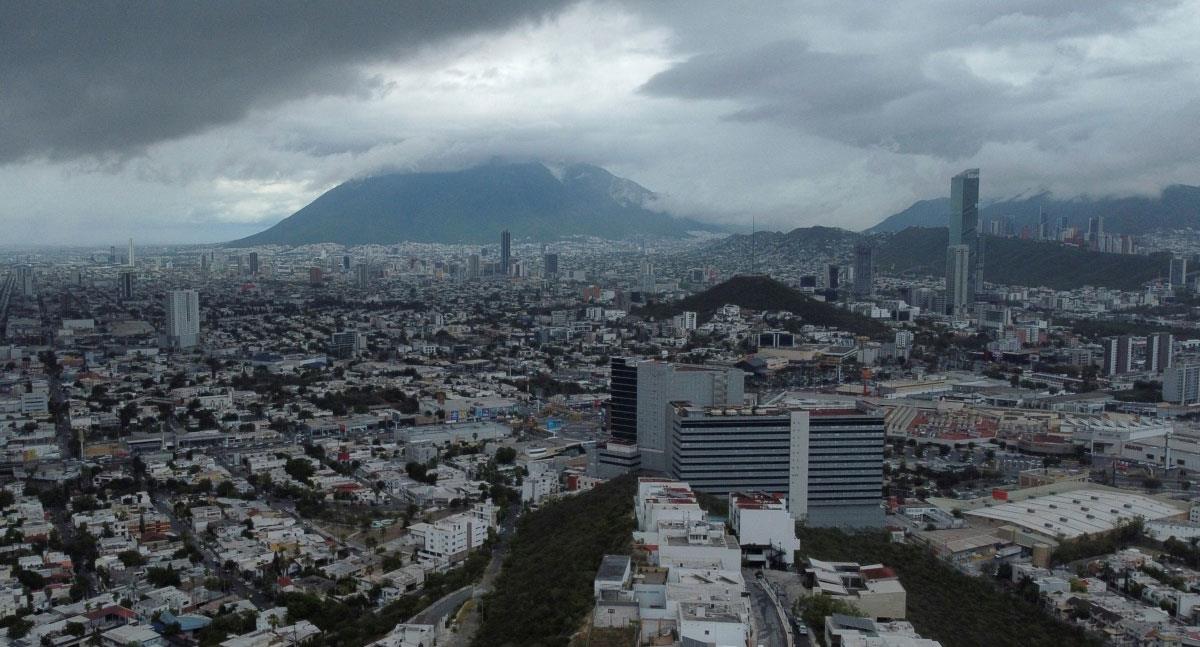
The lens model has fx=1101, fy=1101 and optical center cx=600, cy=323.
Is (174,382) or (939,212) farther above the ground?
(939,212)

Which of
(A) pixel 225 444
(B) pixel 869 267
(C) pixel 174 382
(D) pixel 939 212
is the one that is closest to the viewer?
(A) pixel 225 444

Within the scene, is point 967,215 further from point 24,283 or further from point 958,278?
point 24,283

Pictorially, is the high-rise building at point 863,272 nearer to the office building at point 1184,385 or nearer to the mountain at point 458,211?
the office building at point 1184,385

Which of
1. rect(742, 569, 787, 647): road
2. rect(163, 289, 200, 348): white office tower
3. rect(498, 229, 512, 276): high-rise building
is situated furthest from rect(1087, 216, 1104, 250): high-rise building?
rect(742, 569, 787, 647): road

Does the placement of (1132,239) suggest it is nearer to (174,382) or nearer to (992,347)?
(992,347)

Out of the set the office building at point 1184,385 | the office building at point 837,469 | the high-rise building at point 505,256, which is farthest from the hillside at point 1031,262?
the office building at point 837,469

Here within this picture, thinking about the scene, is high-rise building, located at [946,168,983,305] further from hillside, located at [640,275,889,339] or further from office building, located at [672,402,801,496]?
office building, located at [672,402,801,496]

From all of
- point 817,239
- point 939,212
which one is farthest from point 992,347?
point 939,212

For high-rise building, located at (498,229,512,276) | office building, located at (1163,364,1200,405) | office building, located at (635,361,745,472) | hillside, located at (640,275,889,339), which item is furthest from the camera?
high-rise building, located at (498,229,512,276)
